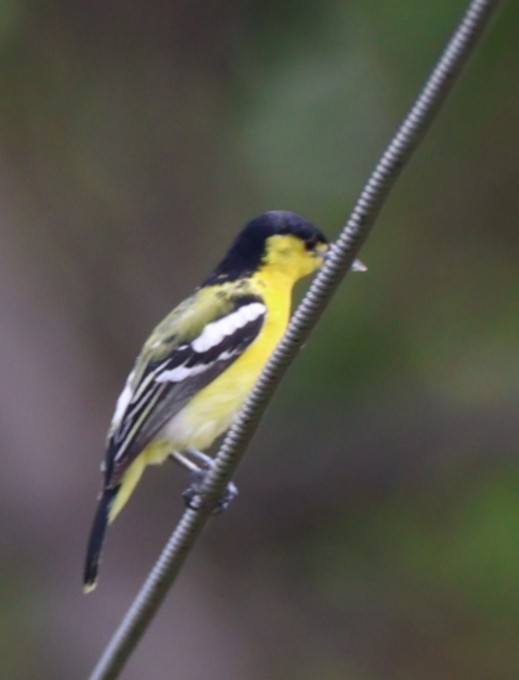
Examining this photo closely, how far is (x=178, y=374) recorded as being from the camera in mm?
2863

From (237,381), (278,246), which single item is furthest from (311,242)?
(237,381)

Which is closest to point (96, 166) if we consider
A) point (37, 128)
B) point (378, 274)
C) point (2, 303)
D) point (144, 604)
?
point (37, 128)

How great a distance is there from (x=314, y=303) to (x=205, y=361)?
110cm

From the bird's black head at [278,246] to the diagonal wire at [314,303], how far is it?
987mm

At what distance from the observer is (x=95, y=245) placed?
482 centimetres

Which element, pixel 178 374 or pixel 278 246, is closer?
pixel 178 374

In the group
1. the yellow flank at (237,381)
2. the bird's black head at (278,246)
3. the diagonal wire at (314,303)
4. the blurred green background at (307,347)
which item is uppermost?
the diagonal wire at (314,303)

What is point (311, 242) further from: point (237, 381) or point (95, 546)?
point (95, 546)

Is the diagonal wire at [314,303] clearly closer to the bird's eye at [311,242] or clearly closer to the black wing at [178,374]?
the black wing at [178,374]

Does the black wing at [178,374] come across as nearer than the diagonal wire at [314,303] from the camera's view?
No

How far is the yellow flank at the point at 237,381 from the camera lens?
2.84 metres

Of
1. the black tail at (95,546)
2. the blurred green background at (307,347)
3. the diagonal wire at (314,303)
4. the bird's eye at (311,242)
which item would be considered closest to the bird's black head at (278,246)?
the bird's eye at (311,242)

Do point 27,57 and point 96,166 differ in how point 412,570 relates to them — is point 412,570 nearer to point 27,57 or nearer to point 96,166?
point 96,166

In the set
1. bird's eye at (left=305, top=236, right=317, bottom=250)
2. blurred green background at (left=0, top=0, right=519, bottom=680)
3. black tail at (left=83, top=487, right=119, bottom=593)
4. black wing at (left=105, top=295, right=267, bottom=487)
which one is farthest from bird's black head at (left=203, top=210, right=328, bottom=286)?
blurred green background at (left=0, top=0, right=519, bottom=680)
